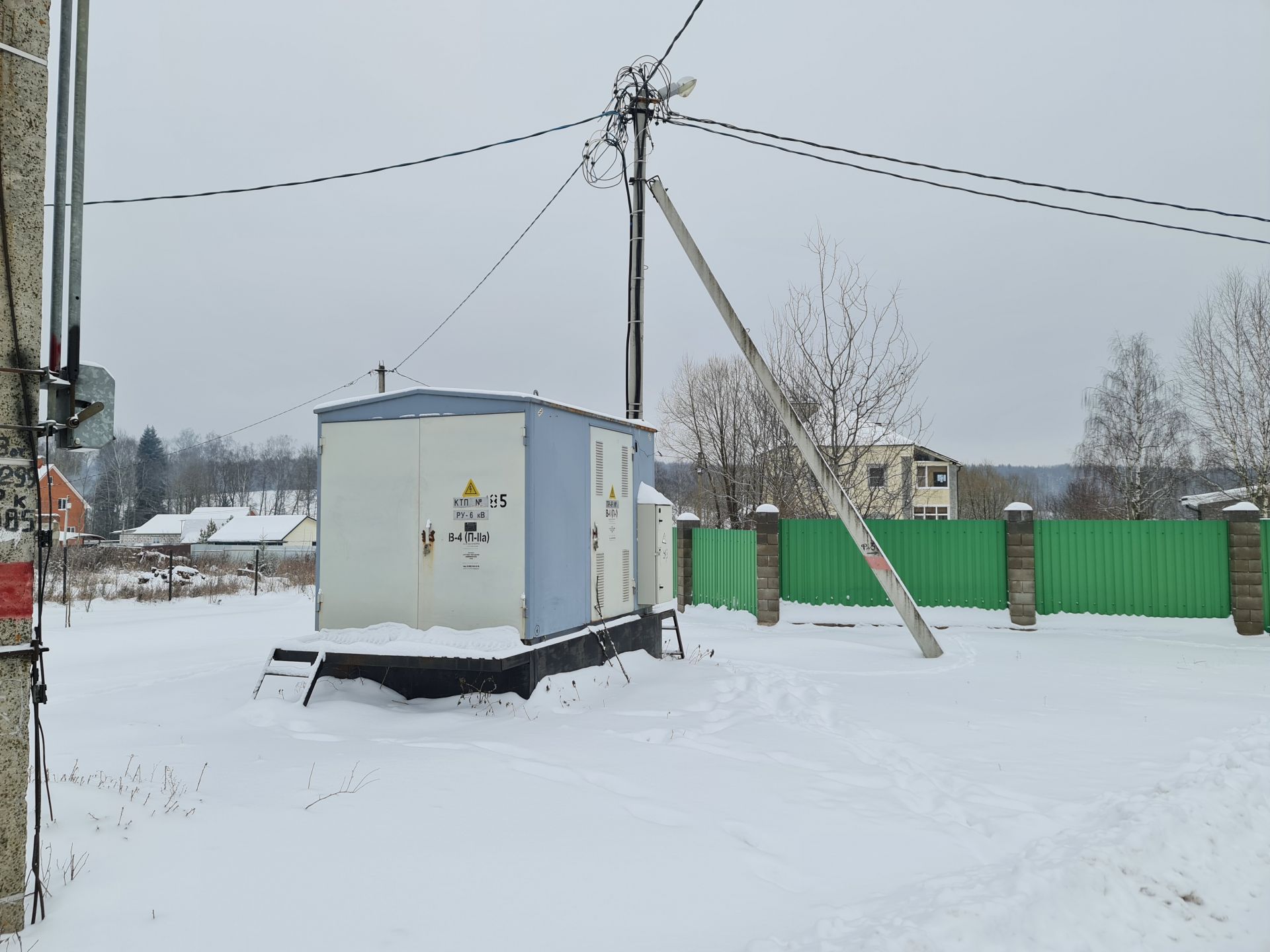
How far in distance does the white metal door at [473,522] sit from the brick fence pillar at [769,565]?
765cm

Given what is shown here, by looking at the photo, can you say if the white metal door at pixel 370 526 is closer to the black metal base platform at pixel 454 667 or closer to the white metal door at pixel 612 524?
the black metal base platform at pixel 454 667

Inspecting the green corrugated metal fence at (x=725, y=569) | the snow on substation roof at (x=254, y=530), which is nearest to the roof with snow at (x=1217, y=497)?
the green corrugated metal fence at (x=725, y=569)

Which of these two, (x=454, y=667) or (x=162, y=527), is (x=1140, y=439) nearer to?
(x=454, y=667)

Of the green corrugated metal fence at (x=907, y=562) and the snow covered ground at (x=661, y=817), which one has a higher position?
the green corrugated metal fence at (x=907, y=562)

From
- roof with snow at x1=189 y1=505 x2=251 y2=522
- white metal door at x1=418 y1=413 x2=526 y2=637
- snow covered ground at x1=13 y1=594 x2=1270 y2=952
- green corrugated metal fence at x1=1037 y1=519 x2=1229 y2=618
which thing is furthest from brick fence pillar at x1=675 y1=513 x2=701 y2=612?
roof with snow at x1=189 y1=505 x2=251 y2=522

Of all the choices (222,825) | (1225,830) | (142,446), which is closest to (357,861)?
(222,825)

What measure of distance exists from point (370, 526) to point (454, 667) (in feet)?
5.92

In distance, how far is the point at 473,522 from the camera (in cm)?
734

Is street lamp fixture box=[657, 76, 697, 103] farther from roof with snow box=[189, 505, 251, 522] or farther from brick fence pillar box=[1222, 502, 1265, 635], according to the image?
roof with snow box=[189, 505, 251, 522]

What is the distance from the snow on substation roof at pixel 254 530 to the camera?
50.5m

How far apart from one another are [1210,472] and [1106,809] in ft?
105

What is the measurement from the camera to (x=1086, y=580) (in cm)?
1302

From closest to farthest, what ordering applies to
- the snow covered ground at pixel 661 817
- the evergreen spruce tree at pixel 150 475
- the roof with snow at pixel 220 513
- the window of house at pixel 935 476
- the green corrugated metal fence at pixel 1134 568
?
the snow covered ground at pixel 661 817 → the green corrugated metal fence at pixel 1134 568 → the window of house at pixel 935 476 → the roof with snow at pixel 220 513 → the evergreen spruce tree at pixel 150 475

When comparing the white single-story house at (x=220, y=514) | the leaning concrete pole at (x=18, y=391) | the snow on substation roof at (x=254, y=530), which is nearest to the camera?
the leaning concrete pole at (x=18, y=391)
